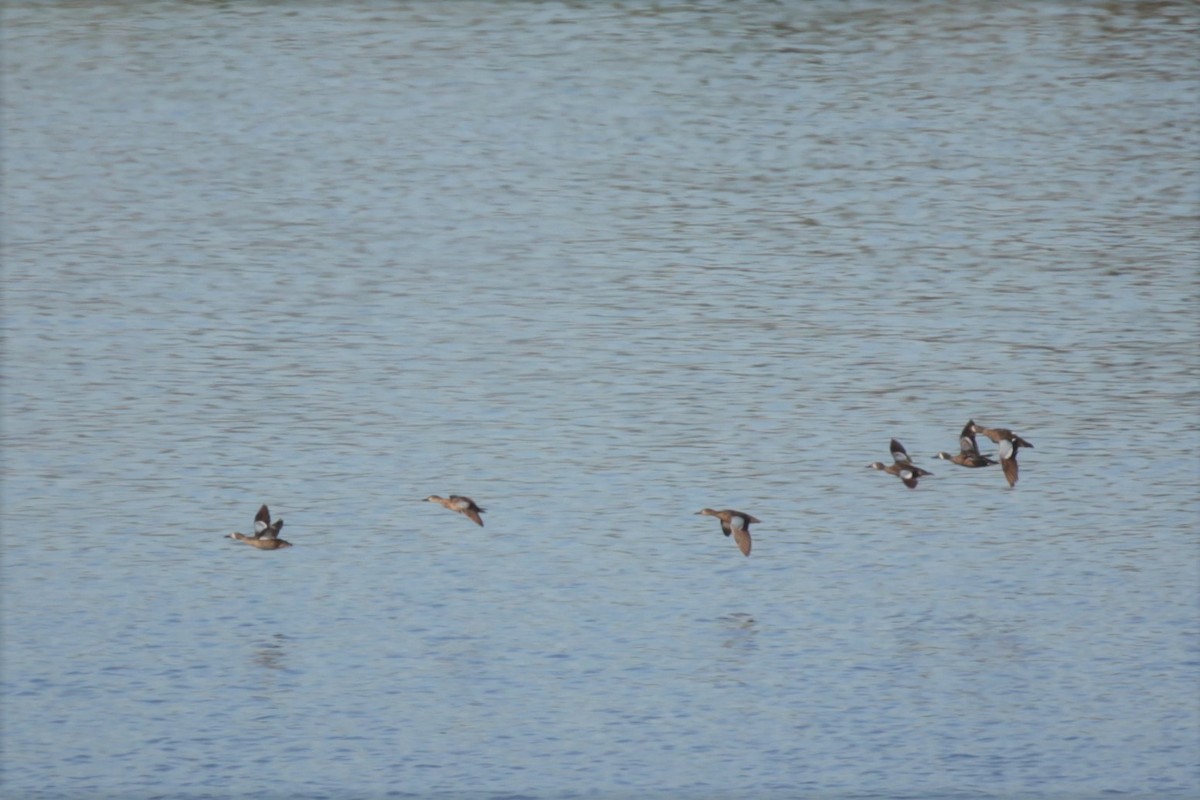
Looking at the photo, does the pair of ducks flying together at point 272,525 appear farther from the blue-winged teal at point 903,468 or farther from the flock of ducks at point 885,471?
the blue-winged teal at point 903,468

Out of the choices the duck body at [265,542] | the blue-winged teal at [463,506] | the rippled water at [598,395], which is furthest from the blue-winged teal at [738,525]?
the duck body at [265,542]

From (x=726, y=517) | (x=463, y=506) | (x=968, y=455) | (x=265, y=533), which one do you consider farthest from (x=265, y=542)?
(x=968, y=455)

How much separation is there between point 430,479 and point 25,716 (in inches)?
103

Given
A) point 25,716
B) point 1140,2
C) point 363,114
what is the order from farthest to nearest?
point 1140,2 → point 363,114 → point 25,716

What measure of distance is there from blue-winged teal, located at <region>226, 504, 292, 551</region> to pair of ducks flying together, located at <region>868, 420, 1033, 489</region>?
9.87ft

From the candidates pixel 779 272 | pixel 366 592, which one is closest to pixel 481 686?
pixel 366 592

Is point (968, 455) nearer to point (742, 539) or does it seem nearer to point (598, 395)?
point (742, 539)

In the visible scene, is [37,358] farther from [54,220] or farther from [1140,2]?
[1140,2]

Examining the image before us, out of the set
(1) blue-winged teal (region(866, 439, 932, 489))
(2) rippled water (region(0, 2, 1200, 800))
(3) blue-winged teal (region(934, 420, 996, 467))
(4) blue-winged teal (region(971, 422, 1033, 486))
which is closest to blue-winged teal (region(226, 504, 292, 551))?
(2) rippled water (region(0, 2, 1200, 800))

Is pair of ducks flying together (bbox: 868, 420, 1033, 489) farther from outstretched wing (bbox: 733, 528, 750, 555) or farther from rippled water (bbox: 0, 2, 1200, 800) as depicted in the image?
outstretched wing (bbox: 733, 528, 750, 555)

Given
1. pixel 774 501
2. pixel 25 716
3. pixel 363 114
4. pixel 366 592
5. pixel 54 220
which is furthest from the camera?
pixel 363 114

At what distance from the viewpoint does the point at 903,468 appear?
9.52 metres

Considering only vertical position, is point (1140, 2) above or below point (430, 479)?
above

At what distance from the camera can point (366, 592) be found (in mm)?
8961
